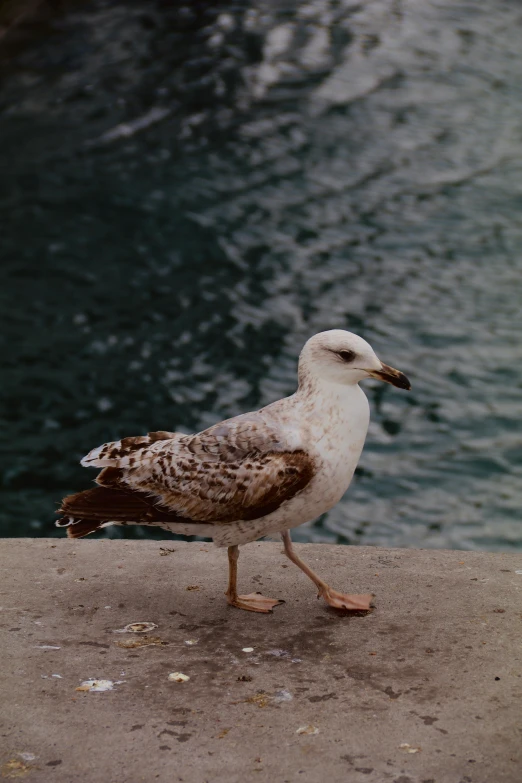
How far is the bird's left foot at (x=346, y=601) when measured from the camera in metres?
4.73

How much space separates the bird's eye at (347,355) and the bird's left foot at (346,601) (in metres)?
0.99

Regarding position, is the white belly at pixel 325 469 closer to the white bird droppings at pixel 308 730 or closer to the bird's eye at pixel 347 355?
the bird's eye at pixel 347 355

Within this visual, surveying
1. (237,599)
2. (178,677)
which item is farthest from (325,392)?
(178,677)

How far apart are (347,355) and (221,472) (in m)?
0.72

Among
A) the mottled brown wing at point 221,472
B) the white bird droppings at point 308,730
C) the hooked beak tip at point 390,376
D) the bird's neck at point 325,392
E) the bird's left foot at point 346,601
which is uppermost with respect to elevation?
the hooked beak tip at point 390,376

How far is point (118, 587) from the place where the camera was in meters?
5.05

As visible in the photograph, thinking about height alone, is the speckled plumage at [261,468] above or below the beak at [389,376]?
below

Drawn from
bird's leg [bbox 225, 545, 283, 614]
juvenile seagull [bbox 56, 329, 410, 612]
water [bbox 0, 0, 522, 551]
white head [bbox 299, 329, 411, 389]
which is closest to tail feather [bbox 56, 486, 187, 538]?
juvenile seagull [bbox 56, 329, 410, 612]

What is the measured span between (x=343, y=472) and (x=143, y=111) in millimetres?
13605

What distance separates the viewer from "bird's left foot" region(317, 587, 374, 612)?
473 centimetres

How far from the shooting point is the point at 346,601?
4.77 metres

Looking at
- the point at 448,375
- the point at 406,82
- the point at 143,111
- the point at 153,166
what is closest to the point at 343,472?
the point at 448,375

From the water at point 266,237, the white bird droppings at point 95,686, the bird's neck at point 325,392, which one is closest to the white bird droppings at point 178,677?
the white bird droppings at point 95,686

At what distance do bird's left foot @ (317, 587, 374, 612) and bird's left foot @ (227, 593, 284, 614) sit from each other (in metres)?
0.23
